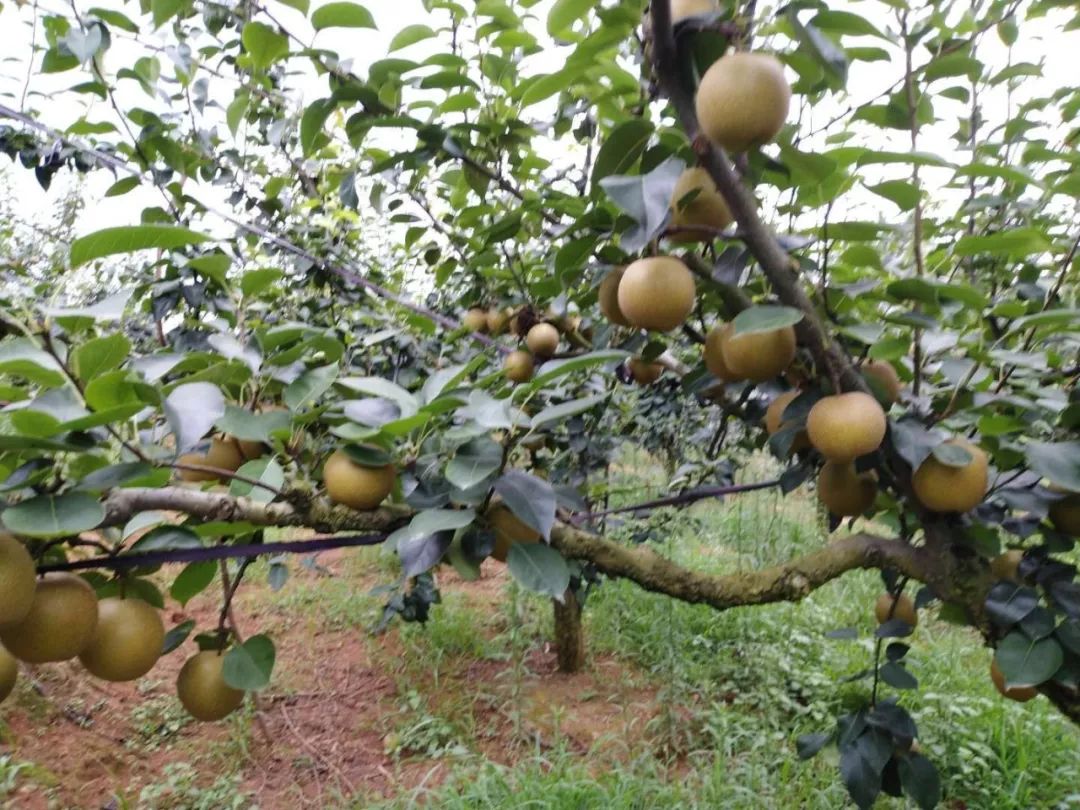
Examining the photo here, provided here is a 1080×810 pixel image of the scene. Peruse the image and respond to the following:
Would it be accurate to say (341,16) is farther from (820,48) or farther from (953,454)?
(953,454)

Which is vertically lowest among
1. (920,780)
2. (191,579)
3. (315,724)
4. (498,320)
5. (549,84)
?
(315,724)

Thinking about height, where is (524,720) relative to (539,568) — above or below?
below

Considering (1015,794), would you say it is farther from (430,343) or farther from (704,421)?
(430,343)

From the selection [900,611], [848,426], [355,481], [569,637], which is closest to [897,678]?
[900,611]

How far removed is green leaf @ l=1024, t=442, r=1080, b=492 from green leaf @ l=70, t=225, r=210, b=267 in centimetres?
78

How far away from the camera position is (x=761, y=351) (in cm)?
71

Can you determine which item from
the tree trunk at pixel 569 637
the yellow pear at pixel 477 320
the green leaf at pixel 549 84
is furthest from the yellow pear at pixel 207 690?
the tree trunk at pixel 569 637

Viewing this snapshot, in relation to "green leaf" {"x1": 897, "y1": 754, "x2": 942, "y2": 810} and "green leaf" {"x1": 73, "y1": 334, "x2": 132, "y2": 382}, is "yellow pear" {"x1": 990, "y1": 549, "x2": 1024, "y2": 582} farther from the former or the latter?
"green leaf" {"x1": 73, "y1": 334, "x2": 132, "y2": 382}

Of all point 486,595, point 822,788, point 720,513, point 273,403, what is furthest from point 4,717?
point 720,513

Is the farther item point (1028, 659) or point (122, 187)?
point (122, 187)

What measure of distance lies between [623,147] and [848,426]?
0.34 meters

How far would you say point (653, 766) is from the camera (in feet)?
6.82

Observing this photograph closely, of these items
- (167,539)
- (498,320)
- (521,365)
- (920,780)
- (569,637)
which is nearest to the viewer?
(167,539)

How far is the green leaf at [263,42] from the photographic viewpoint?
2.76 feet
